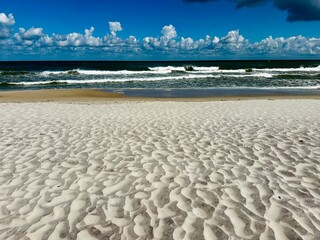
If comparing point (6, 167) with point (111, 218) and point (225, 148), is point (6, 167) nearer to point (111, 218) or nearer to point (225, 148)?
point (111, 218)

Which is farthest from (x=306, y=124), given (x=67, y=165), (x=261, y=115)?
(x=67, y=165)

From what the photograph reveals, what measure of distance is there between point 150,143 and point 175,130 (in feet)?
5.06

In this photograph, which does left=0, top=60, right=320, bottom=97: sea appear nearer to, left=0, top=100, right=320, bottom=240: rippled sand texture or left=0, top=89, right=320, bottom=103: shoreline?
left=0, top=89, right=320, bottom=103: shoreline

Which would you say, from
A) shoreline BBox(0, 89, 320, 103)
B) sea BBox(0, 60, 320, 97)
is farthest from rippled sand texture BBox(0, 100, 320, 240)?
sea BBox(0, 60, 320, 97)

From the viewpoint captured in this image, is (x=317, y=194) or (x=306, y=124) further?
(x=306, y=124)

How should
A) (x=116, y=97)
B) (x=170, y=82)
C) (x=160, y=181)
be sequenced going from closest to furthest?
1. (x=160, y=181)
2. (x=116, y=97)
3. (x=170, y=82)

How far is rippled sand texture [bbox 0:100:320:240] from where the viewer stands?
3.68 m

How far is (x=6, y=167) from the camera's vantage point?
562cm

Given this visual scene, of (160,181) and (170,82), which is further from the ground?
(160,181)

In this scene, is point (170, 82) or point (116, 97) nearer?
point (116, 97)

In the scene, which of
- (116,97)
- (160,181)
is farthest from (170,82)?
(160,181)

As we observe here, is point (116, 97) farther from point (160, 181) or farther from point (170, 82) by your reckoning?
point (160, 181)

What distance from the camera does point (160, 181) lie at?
5.01m

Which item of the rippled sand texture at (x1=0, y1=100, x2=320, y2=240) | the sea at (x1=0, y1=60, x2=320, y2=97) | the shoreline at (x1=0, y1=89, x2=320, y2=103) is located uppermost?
the rippled sand texture at (x1=0, y1=100, x2=320, y2=240)
